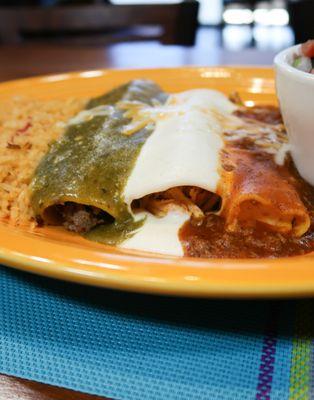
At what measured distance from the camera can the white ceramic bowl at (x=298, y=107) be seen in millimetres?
1005

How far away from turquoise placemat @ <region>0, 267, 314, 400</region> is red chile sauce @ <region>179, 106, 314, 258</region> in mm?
111

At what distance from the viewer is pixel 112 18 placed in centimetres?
288

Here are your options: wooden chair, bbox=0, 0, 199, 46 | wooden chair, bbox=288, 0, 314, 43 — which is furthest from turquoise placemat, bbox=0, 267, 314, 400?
wooden chair, bbox=0, 0, 199, 46

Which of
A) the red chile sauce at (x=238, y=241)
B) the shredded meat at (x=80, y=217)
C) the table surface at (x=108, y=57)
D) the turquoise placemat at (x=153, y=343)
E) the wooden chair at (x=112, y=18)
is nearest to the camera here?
the turquoise placemat at (x=153, y=343)

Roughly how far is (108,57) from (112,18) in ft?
1.13

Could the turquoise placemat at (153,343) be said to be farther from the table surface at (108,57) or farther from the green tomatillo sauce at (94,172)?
the table surface at (108,57)

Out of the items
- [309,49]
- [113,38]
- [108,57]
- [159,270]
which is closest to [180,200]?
[159,270]

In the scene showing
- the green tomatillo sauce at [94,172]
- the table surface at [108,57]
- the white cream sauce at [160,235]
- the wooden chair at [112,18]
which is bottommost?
the white cream sauce at [160,235]

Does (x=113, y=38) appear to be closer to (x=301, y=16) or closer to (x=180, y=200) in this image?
(x=301, y=16)

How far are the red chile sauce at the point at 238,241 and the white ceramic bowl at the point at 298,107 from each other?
0.13 meters

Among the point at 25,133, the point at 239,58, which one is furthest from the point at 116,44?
the point at 25,133

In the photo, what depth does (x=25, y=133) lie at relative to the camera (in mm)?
1361

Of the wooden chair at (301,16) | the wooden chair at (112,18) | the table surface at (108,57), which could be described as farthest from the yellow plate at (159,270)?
the wooden chair at (112,18)

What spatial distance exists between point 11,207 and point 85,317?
0.38m
